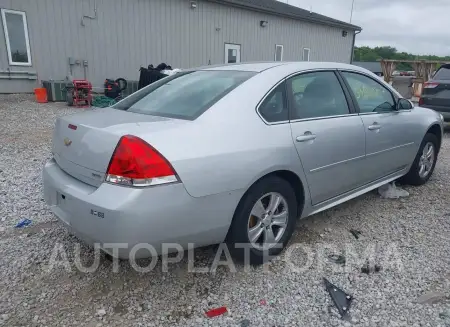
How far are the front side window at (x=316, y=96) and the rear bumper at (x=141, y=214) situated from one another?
102 cm

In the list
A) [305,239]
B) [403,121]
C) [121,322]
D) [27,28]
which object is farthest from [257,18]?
[121,322]

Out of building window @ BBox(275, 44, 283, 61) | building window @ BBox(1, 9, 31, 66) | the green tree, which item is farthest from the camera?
the green tree

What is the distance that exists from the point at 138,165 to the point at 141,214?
0.91 ft

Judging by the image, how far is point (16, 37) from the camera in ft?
33.0

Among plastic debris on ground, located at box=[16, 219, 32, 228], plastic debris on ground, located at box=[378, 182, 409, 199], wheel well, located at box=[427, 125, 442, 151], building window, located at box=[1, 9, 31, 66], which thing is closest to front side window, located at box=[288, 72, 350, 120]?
plastic debris on ground, located at box=[378, 182, 409, 199]

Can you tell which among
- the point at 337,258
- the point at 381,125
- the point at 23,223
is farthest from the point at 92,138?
the point at 381,125

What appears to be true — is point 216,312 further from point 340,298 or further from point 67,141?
point 67,141

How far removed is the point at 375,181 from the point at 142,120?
2.54 m

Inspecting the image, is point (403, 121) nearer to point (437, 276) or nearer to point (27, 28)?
point (437, 276)

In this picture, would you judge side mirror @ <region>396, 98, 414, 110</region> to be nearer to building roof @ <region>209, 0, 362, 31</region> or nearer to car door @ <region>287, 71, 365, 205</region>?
car door @ <region>287, 71, 365, 205</region>

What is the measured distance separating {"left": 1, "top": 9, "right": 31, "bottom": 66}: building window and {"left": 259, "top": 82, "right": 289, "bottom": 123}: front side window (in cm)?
1016

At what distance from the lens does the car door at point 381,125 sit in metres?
3.37

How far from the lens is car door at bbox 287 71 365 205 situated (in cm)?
274

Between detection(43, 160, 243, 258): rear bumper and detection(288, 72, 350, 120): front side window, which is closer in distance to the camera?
detection(43, 160, 243, 258): rear bumper
